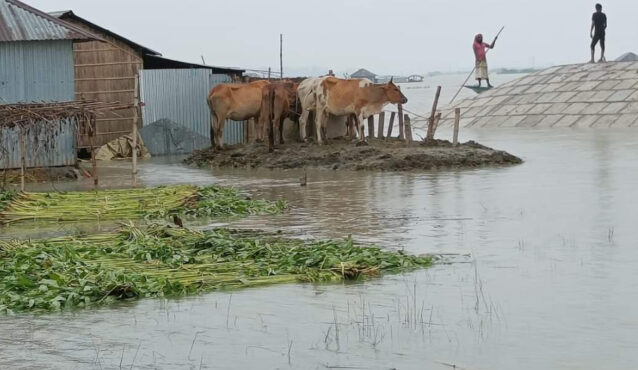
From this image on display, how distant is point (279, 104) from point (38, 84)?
224 inches

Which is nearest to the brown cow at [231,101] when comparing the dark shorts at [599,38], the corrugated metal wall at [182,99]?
the corrugated metal wall at [182,99]

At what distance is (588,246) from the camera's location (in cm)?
1227

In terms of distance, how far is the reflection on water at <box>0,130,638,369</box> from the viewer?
26.3 feet

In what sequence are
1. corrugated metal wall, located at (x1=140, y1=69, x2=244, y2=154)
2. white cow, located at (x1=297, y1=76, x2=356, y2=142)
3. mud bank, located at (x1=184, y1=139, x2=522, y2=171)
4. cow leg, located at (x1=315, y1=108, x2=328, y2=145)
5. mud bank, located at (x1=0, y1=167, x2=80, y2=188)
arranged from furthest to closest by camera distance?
corrugated metal wall, located at (x1=140, y1=69, x2=244, y2=154), white cow, located at (x1=297, y1=76, x2=356, y2=142), cow leg, located at (x1=315, y1=108, x2=328, y2=145), mud bank, located at (x1=184, y1=139, x2=522, y2=171), mud bank, located at (x1=0, y1=167, x2=80, y2=188)

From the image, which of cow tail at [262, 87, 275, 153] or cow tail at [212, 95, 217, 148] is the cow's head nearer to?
cow tail at [262, 87, 275, 153]

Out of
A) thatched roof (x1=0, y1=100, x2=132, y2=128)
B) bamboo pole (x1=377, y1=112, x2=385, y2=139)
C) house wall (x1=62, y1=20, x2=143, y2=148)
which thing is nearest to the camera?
thatched roof (x1=0, y1=100, x2=132, y2=128)

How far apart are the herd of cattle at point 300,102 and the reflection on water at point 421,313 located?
9.62 metres

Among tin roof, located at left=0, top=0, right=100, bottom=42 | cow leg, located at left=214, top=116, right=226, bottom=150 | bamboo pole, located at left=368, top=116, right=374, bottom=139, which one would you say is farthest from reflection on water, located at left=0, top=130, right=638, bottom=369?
cow leg, located at left=214, top=116, right=226, bottom=150

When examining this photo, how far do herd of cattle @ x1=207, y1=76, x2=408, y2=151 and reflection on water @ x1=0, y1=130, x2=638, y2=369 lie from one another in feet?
31.6

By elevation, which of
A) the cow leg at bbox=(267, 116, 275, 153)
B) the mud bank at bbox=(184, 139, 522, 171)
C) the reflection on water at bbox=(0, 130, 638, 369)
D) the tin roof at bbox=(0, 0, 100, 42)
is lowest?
the reflection on water at bbox=(0, 130, 638, 369)

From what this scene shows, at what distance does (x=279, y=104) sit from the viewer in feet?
83.7

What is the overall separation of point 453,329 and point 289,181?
12004mm

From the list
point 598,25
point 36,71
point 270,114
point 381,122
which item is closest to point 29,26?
point 36,71

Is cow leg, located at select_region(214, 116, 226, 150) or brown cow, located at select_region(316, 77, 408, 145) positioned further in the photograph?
cow leg, located at select_region(214, 116, 226, 150)
